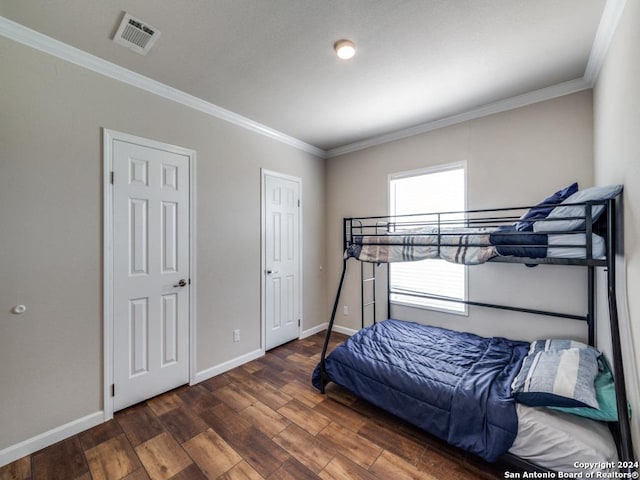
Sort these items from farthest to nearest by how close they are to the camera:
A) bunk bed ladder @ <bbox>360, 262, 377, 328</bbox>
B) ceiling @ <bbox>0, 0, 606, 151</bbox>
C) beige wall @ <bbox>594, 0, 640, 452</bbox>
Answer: bunk bed ladder @ <bbox>360, 262, 377, 328</bbox> → ceiling @ <bbox>0, 0, 606, 151</bbox> → beige wall @ <bbox>594, 0, 640, 452</bbox>

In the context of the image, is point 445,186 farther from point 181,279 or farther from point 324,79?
point 181,279

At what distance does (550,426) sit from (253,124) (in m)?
3.40

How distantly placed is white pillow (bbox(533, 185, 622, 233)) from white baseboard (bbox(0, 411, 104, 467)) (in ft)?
10.8

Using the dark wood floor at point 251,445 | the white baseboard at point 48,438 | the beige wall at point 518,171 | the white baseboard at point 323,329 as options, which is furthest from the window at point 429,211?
the white baseboard at point 48,438

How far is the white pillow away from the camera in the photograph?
56.1 inches

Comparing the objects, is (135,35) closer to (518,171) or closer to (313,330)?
(518,171)

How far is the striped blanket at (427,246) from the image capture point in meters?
1.89

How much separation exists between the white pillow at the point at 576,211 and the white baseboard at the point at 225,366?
282 cm

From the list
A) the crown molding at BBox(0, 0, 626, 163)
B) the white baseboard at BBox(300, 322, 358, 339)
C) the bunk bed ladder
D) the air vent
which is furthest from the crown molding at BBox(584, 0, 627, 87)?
the white baseboard at BBox(300, 322, 358, 339)

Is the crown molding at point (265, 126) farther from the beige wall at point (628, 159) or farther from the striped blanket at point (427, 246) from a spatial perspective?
the striped blanket at point (427, 246)

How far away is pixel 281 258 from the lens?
335 centimetres

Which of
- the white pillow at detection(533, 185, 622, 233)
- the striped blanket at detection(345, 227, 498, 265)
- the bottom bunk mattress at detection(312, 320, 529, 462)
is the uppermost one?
the white pillow at detection(533, 185, 622, 233)

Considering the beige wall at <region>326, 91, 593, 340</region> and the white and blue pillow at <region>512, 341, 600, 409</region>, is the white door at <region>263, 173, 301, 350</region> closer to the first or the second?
the beige wall at <region>326, 91, 593, 340</region>

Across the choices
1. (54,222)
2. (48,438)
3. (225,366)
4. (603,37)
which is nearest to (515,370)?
(603,37)
